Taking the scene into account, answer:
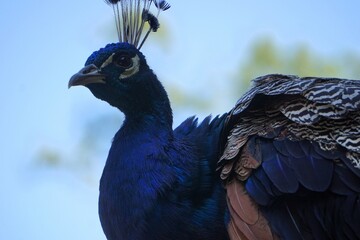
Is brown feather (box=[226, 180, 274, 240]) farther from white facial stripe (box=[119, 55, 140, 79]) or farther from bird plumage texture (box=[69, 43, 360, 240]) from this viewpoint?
white facial stripe (box=[119, 55, 140, 79])

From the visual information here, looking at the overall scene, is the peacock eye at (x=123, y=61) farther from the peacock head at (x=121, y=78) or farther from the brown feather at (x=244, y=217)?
the brown feather at (x=244, y=217)

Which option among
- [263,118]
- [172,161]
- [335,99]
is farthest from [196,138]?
[335,99]

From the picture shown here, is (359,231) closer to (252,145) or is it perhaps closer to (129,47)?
(252,145)

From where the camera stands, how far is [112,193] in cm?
280

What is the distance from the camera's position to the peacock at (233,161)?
2.47 metres

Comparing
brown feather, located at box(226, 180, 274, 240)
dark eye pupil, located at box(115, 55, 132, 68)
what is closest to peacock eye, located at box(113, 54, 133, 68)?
dark eye pupil, located at box(115, 55, 132, 68)

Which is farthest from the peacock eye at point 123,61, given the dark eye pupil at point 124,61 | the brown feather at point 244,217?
the brown feather at point 244,217

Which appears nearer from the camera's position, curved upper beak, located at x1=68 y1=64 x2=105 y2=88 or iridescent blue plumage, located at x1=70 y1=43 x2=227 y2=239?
iridescent blue plumage, located at x1=70 y1=43 x2=227 y2=239

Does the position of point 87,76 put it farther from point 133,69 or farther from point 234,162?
point 234,162

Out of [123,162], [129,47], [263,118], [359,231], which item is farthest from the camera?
[129,47]

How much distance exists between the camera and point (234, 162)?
8.52ft

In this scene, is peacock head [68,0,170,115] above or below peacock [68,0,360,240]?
above

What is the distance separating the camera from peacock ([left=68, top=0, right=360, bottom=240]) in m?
2.47

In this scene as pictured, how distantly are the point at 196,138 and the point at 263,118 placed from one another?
40 centimetres
